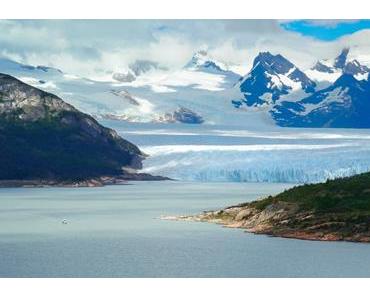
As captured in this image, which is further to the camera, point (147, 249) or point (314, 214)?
point (314, 214)

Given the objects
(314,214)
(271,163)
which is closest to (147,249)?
(314,214)

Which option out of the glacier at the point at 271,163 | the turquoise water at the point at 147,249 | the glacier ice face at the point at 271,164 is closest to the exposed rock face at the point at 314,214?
the turquoise water at the point at 147,249

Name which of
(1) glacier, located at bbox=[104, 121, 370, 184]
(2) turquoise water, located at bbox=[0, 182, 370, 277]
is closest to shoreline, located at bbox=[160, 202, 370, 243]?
(2) turquoise water, located at bbox=[0, 182, 370, 277]

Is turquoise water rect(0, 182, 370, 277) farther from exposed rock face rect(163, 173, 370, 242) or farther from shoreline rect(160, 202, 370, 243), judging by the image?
exposed rock face rect(163, 173, 370, 242)

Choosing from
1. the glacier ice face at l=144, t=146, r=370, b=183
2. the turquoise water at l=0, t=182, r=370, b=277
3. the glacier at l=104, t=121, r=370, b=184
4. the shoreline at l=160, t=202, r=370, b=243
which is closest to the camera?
the turquoise water at l=0, t=182, r=370, b=277

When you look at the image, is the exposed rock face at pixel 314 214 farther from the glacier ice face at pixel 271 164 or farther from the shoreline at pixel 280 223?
the glacier ice face at pixel 271 164

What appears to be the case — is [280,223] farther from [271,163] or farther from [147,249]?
[271,163]

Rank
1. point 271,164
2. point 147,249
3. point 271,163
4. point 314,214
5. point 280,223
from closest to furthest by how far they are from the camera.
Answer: point 147,249
point 314,214
point 280,223
point 271,164
point 271,163

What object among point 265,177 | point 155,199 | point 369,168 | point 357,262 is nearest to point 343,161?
point 369,168

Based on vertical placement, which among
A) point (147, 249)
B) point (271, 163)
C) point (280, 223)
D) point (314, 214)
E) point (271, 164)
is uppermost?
point (271, 163)

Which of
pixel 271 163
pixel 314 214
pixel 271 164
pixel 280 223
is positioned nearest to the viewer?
pixel 314 214
